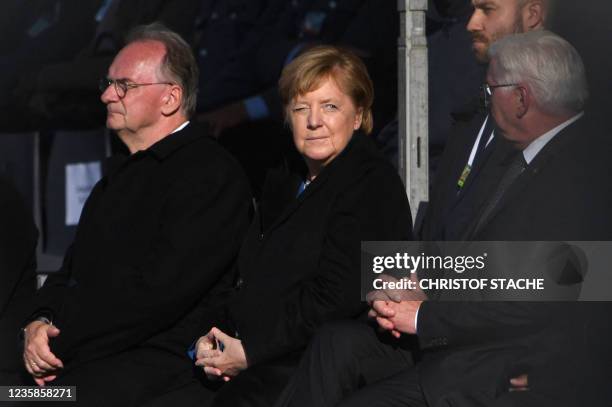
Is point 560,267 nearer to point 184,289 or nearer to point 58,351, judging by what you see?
point 184,289

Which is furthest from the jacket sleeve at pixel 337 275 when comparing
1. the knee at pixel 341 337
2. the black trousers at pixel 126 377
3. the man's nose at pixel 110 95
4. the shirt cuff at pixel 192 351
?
A: the man's nose at pixel 110 95

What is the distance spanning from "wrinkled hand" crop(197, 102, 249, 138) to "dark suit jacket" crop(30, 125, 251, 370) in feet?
1.72

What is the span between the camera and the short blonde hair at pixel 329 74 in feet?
11.8

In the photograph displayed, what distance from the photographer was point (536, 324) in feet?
10.5

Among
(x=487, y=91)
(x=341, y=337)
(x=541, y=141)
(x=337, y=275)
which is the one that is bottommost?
(x=341, y=337)

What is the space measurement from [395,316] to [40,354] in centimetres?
113

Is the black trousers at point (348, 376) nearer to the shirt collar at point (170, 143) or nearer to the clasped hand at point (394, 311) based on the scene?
the clasped hand at point (394, 311)

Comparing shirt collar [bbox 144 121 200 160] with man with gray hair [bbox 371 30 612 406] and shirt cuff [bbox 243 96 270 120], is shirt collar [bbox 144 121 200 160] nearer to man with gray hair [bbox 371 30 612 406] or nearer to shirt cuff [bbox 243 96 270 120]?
shirt cuff [bbox 243 96 270 120]

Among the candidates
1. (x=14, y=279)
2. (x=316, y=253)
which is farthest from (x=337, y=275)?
(x=14, y=279)

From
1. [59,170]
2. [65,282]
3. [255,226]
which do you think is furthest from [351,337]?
[59,170]

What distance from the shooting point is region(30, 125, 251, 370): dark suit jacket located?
365 centimetres

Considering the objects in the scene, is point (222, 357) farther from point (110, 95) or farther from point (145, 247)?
point (110, 95)

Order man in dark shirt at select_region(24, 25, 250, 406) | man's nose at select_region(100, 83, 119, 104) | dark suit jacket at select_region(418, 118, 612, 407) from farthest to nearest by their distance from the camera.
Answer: man's nose at select_region(100, 83, 119, 104), man in dark shirt at select_region(24, 25, 250, 406), dark suit jacket at select_region(418, 118, 612, 407)

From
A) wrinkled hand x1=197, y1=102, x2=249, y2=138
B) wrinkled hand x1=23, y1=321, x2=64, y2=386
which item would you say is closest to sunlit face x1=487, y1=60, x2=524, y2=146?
wrinkled hand x1=197, y1=102, x2=249, y2=138
